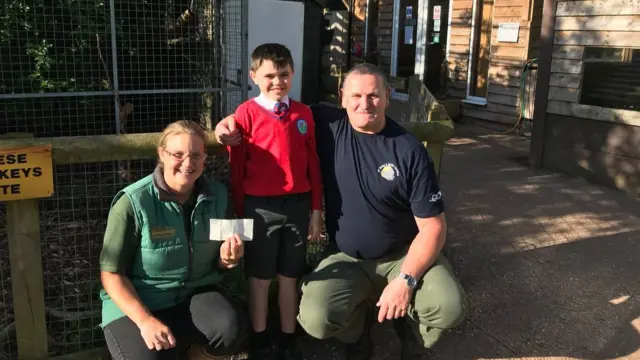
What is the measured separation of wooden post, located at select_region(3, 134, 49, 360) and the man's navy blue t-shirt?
4.31 feet

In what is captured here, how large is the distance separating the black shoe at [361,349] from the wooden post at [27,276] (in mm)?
1406

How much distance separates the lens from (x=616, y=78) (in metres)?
5.90

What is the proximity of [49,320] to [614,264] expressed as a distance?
3.53 meters

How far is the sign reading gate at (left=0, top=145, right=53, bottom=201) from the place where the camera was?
2.49 meters

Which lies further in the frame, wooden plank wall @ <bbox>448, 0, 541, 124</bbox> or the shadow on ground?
wooden plank wall @ <bbox>448, 0, 541, 124</bbox>

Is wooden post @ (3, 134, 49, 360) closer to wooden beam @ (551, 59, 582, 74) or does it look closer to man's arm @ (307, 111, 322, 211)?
man's arm @ (307, 111, 322, 211)

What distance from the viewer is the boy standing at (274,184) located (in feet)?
9.23

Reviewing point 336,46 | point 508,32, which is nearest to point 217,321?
point 508,32

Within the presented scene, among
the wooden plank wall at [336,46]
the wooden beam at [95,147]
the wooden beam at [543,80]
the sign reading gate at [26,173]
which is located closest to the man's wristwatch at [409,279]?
the wooden beam at [95,147]

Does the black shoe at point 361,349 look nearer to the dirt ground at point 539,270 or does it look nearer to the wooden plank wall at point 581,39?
the dirt ground at point 539,270

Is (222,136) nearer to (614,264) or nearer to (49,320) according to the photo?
(49,320)

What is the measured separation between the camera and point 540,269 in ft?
13.2

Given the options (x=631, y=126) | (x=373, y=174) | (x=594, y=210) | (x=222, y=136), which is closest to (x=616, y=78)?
(x=631, y=126)

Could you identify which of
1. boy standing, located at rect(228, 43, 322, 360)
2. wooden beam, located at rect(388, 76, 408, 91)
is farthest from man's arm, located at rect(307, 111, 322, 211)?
wooden beam, located at rect(388, 76, 408, 91)
